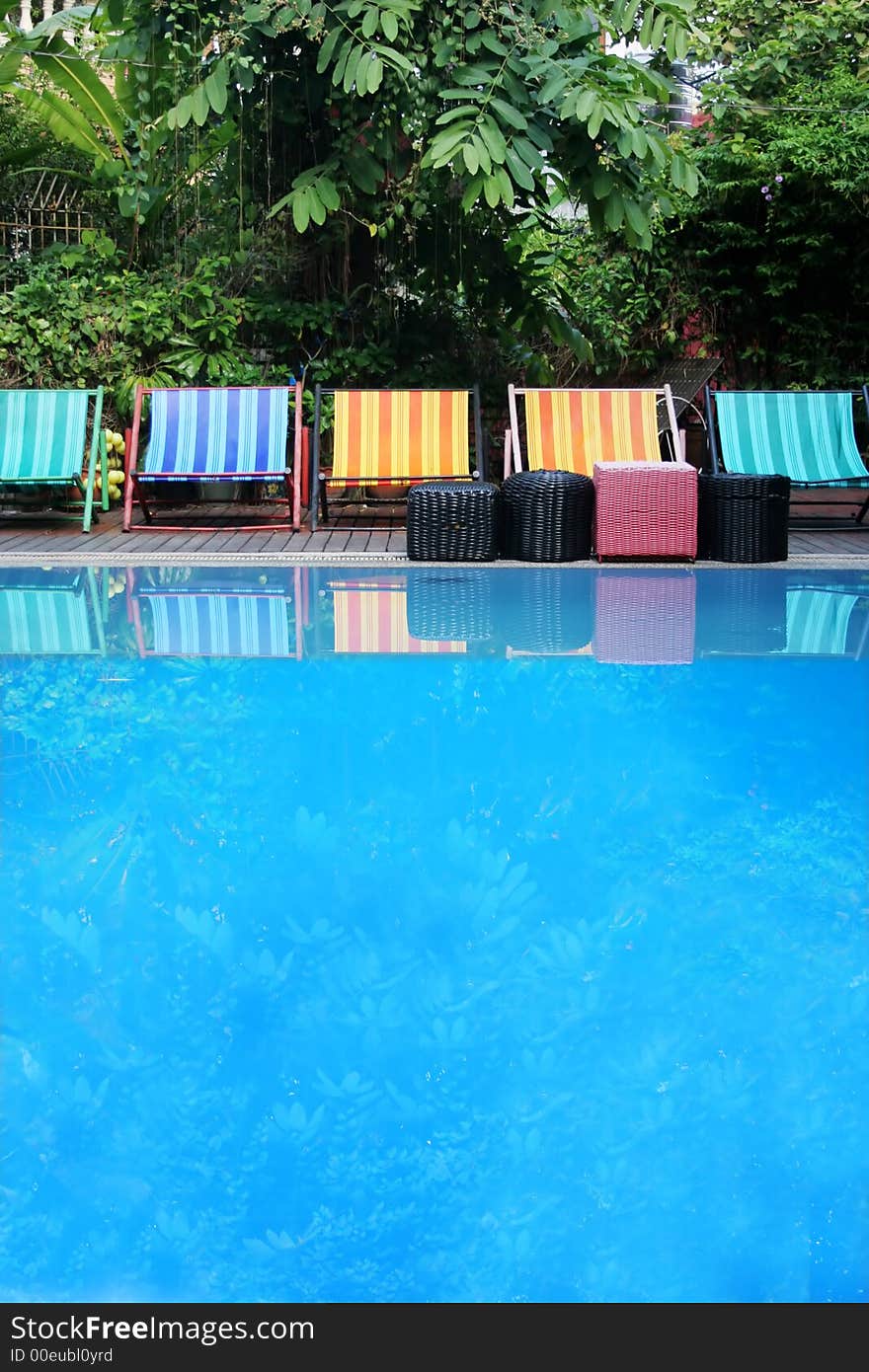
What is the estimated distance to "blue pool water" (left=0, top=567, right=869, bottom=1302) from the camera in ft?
7.14

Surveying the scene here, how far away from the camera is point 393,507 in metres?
10.4

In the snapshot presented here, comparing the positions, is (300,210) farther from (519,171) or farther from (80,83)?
(80,83)

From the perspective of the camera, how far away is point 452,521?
8219mm

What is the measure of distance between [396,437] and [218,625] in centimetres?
309

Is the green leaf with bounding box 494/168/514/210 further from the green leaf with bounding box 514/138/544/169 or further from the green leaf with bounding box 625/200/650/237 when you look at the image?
the green leaf with bounding box 625/200/650/237

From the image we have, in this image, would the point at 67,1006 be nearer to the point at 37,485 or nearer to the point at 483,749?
the point at 483,749

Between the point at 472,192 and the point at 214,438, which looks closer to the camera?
the point at 472,192

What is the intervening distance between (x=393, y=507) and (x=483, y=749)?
19.6 ft

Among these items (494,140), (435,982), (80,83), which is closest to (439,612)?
(494,140)

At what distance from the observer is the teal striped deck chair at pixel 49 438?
9070 millimetres

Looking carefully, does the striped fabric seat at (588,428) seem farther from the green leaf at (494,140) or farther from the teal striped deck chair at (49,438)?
the teal striped deck chair at (49,438)

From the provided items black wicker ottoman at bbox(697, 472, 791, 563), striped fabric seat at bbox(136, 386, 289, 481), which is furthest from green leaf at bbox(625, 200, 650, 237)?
striped fabric seat at bbox(136, 386, 289, 481)

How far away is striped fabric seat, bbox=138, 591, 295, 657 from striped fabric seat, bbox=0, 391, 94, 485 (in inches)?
83.6
